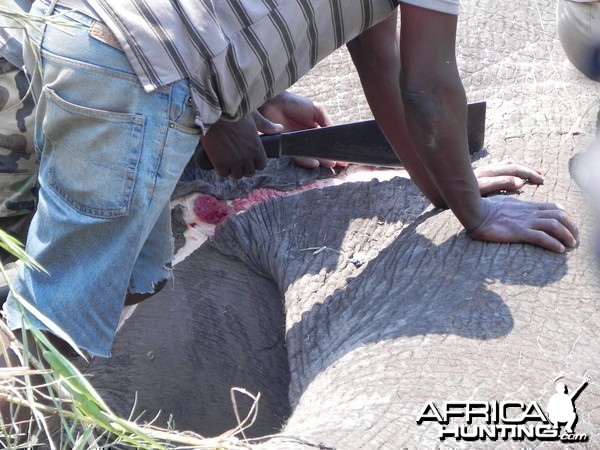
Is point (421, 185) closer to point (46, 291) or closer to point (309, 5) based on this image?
point (309, 5)

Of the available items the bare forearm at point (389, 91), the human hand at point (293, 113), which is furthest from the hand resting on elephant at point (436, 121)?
the human hand at point (293, 113)

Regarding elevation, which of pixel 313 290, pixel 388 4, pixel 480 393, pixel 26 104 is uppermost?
pixel 388 4

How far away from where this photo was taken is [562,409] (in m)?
1.45

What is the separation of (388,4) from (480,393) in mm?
745

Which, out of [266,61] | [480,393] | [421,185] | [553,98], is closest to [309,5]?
[266,61]

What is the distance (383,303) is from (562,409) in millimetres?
466

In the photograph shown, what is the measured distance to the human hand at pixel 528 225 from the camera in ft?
6.05

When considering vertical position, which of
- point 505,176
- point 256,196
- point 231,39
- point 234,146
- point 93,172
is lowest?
point 256,196

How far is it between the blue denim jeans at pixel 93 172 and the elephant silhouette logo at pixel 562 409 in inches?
28.9

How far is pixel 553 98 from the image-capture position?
8.20 feet

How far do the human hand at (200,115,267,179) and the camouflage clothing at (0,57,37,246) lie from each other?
0.36m

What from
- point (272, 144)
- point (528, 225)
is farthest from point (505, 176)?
point (272, 144)

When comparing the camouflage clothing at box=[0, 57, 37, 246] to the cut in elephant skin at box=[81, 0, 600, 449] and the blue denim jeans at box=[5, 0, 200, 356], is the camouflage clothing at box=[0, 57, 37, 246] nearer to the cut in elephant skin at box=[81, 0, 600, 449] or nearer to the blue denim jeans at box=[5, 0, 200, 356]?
the blue denim jeans at box=[5, 0, 200, 356]

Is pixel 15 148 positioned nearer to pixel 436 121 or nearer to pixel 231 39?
pixel 231 39
